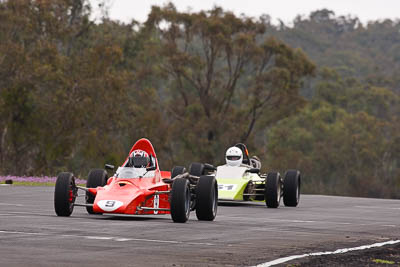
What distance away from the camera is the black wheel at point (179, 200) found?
1645 centimetres

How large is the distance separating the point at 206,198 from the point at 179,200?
0.99 m

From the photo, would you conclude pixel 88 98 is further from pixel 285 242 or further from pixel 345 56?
pixel 345 56

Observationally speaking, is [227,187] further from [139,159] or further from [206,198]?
[206,198]

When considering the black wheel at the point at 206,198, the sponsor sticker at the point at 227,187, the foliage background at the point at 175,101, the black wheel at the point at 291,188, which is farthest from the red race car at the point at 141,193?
the foliage background at the point at 175,101

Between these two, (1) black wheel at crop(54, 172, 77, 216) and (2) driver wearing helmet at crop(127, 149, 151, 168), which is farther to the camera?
(2) driver wearing helmet at crop(127, 149, 151, 168)

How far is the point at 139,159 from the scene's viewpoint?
18.4 metres

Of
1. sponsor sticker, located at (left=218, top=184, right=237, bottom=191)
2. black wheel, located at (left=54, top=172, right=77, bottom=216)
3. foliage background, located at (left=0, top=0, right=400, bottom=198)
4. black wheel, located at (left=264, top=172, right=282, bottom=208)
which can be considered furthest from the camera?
foliage background, located at (left=0, top=0, right=400, bottom=198)

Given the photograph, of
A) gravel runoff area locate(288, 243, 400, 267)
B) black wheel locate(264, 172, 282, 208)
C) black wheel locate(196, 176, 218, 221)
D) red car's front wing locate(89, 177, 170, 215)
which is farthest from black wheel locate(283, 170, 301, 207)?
gravel runoff area locate(288, 243, 400, 267)

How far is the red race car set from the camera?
16.6 meters

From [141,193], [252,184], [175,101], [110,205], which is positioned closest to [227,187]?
[252,184]

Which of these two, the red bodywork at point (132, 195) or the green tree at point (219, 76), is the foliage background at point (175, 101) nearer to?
the green tree at point (219, 76)

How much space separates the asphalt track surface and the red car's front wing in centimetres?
23

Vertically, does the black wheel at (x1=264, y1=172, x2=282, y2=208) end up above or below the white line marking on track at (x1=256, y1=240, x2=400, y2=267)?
above

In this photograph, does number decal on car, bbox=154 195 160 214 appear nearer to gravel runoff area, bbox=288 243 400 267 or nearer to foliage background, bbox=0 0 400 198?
gravel runoff area, bbox=288 243 400 267
